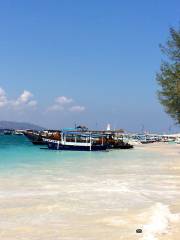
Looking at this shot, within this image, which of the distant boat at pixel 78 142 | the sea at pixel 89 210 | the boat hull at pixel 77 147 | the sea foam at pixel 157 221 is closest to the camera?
the sea foam at pixel 157 221

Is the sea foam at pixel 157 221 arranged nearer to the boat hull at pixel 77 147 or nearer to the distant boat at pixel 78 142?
the boat hull at pixel 77 147

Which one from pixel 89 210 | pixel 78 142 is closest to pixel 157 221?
pixel 89 210

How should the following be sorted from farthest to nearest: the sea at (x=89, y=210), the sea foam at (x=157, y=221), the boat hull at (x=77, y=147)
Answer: the boat hull at (x=77, y=147) < the sea at (x=89, y=210) < the sea foam at (x=157, y=221)

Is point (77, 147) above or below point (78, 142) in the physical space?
below

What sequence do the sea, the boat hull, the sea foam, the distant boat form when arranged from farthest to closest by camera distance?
the distant boat < the boat hull < the sea < the sea foam

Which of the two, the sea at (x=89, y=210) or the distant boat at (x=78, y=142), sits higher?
the distant boat at (x=78, y=142)

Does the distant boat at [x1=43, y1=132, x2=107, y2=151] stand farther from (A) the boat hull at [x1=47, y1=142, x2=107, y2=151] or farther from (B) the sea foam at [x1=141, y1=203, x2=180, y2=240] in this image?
(B) the sea foam at [x1=141, y1=203, x2=180, y2=240]

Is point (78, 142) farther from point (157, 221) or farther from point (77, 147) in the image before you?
point (157, 221)

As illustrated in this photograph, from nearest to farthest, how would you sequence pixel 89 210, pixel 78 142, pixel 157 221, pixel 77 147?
pixel 157 221
pixel 89 210
pixel 77 147
pixel 78 142

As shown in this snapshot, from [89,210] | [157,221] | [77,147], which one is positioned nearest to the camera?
[157,221]

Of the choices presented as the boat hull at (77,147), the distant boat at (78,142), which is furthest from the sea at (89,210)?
the distant boat at (78,142)

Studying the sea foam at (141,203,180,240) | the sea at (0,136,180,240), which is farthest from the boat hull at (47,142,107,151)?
the sea foam at (141,203,180,240)

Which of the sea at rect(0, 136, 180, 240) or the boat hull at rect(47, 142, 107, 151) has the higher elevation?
the boat hull at rect(47, 142, 107, 151)

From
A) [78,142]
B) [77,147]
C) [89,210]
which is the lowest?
[89,210]
